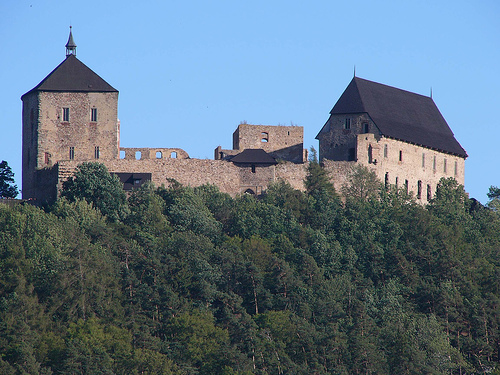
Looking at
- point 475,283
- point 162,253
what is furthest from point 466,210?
point 162,253

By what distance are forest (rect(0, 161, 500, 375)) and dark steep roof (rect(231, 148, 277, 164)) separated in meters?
1.83

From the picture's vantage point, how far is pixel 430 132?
7731cm

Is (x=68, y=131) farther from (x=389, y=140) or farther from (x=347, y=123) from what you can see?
(x=389, y=140)

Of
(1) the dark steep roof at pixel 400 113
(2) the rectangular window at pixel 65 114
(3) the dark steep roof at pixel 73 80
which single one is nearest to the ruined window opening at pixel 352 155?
(1) the dark steep roof at pixel 400 113

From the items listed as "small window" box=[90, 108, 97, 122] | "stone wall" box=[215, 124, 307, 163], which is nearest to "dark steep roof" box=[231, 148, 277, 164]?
"stone wall" box=[215, 124, 307, 163]

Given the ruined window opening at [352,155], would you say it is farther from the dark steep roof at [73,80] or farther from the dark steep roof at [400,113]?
the dark steep roof at [73,80]

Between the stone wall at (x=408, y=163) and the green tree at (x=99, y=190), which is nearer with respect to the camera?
the green tree at (x=99, y=190)

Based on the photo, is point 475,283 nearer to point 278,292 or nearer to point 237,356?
point 278,292

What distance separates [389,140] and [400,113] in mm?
4711

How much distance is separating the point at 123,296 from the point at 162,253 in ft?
13.5

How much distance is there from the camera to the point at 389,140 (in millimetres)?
71875

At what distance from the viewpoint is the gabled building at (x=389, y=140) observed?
70.8m

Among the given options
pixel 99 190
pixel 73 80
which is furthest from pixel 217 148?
pixel 99 190

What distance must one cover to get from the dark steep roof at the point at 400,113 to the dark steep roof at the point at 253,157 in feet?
20.0
